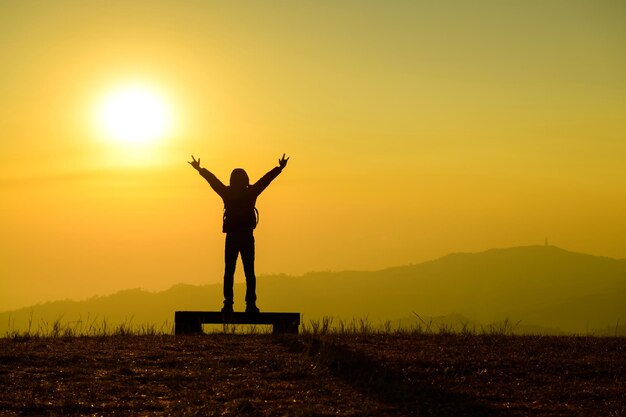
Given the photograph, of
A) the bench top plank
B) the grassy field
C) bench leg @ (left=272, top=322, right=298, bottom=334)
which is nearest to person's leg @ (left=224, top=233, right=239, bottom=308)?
the bench top plank

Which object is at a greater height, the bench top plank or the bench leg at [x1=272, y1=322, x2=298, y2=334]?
the bench top plank

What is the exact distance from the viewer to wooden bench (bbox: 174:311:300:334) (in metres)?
20.4

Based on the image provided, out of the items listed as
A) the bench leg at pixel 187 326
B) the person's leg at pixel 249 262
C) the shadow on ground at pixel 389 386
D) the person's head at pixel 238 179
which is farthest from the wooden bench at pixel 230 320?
the shadow on ground at pixel 389 386

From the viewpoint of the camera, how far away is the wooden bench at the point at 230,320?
2044 cm

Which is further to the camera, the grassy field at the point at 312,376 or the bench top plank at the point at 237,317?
the bench top plank at the point at 237,317

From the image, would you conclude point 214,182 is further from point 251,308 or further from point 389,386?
point 389,386

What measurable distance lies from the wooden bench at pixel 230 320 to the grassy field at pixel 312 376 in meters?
1.60

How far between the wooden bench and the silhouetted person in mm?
914

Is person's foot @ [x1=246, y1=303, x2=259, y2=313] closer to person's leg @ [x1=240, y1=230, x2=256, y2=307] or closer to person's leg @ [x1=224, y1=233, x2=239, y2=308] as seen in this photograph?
person's leg @ [x1=240, y1=230, x2=256, y2=307]

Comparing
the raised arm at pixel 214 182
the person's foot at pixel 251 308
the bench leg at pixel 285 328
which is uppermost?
the raised arm at pixel 214 182

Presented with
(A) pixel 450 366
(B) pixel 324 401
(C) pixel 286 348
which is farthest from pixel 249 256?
(B) pixel 324 401

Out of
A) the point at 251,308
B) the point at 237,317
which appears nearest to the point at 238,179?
the point at 251,308

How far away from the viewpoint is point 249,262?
72.2 ft

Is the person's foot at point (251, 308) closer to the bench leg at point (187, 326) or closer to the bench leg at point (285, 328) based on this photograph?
the bench leg at point (285, 328)
